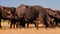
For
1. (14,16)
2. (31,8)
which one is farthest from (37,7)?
(14,16)

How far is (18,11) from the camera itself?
83.9ft

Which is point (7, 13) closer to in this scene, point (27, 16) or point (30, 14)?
point (27, 16)

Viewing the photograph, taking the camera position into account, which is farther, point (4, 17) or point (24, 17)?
point (4, 17)

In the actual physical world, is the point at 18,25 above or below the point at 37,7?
below

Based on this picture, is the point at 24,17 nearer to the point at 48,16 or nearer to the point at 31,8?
the point at 31,8

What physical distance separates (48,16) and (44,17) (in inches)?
53.1

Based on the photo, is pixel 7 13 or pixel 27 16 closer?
pixel 27 16

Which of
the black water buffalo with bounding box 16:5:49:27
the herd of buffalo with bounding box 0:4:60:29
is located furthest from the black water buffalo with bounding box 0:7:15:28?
the black water buffalo with bounding box 16:5:49:27

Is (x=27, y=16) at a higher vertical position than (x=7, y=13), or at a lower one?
lower

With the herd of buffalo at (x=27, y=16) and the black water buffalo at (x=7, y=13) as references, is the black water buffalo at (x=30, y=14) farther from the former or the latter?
the black water buffalo at (x=7, y=13)

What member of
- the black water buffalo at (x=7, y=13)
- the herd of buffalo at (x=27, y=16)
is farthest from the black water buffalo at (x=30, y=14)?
the black water buffalo at (x=7, y=13)

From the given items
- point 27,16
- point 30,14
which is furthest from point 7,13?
point 30,14

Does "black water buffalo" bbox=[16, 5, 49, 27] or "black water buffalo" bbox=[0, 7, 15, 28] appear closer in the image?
"black water buffalo" bbox=[16, 5, 49, 27]

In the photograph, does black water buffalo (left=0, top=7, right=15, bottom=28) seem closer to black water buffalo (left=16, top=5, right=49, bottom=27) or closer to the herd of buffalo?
the herd of buffalo
